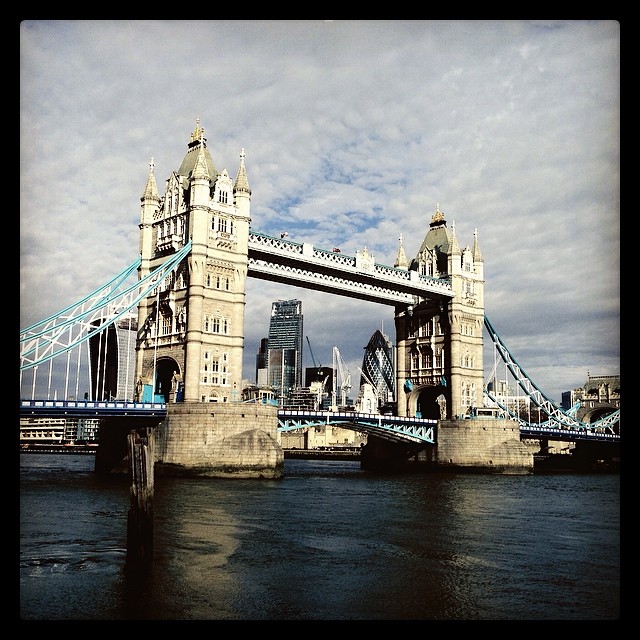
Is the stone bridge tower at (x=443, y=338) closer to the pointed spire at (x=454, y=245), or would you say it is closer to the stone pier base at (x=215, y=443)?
the pointed spire at (x=454, y=245)

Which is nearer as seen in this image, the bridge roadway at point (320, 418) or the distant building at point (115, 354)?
the bridge roadway at point (320, 418)

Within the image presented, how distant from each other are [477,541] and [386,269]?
5352 centimetres

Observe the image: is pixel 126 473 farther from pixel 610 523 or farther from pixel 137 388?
pixel 610 523

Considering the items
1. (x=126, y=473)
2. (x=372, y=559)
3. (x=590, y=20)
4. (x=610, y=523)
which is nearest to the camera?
(x=590, y=20)

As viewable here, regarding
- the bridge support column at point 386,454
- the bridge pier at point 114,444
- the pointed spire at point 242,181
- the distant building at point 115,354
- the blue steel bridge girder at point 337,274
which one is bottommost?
the bridge support column at point 386,454

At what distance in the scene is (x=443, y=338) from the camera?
90438 mm

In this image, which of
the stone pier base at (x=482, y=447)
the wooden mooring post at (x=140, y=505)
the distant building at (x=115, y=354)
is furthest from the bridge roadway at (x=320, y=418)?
the wooden mooring post at (x=140, y=505)

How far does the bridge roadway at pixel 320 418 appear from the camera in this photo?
5528cm

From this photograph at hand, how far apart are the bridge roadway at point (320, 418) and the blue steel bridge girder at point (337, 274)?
42.3 feet

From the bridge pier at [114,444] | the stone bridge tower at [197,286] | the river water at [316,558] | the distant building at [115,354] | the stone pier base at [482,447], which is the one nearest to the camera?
the river water at [316,558]

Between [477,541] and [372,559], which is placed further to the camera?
[477,541]

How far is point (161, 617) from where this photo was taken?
18688 mm

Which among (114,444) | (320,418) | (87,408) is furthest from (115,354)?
(87,408)
